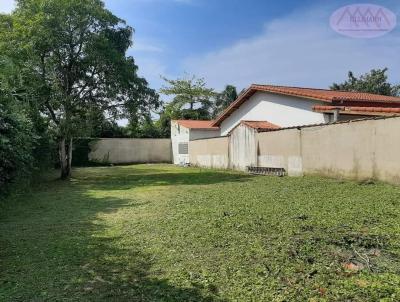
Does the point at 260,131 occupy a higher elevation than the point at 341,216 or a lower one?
higher

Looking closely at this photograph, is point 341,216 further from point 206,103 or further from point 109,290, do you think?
point 206,103

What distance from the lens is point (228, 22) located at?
45.9ft

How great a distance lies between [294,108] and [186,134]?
10900mm

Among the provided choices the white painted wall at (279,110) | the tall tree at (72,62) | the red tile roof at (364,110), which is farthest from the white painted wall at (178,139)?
the red tile roof at (364,110)

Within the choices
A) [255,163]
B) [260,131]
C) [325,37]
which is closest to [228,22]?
[325,37]

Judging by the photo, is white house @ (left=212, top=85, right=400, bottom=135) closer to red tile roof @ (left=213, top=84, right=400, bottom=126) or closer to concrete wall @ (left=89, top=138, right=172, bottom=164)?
red tile roof @ (left=213, top=84, right=400, bottom=126)

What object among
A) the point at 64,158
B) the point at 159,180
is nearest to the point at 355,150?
the point at 159,180

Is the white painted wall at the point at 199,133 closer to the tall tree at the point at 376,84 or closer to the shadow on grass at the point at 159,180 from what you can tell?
the shadow on grass at the point at 159,180

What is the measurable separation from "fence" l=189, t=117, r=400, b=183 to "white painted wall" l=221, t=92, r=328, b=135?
8.61ft

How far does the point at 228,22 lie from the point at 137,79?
4723mm

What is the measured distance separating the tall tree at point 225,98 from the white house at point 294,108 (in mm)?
13771

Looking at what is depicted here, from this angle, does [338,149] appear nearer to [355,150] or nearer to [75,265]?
[355,150]

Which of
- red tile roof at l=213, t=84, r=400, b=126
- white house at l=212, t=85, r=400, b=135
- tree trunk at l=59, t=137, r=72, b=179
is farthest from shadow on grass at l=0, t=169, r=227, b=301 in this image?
red tile roof at l=213, t=84, r=400, b=126

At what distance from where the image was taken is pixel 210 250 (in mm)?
4422
